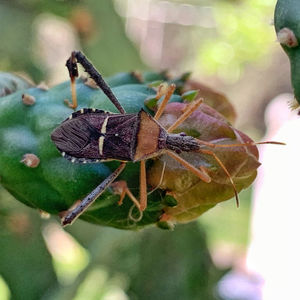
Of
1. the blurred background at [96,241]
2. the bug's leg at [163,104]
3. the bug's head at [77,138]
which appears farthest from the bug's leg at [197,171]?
the blurred background at [96,241]

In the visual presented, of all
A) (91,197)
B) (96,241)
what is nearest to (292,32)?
(91,197)

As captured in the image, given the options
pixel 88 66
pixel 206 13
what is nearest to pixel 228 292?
pixel 88 66

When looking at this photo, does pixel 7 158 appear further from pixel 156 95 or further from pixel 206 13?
pixel 206 13

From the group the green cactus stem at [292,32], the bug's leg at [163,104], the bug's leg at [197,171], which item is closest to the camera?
the green cactus stem at [292,32]

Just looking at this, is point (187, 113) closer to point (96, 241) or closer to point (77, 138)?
point (77, 138)

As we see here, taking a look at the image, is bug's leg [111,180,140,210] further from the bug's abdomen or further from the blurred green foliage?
the blurred green foliage

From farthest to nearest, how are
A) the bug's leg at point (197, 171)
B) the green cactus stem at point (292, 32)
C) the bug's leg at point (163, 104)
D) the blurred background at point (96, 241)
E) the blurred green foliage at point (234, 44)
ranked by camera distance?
the blurred green foliage at point (234, 44) → the blurred background at point (96, 241) → the bug's leg at point (163, 104) → the bug's leg at point (197, 171) → the green cactus stem at point (292, 32)

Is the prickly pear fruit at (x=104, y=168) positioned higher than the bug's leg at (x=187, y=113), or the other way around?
the bug's leg at (x=187, y=113)

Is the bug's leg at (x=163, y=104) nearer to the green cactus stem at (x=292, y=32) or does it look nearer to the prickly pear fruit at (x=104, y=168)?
the prickly pear fruit at (x=104, y=168)
